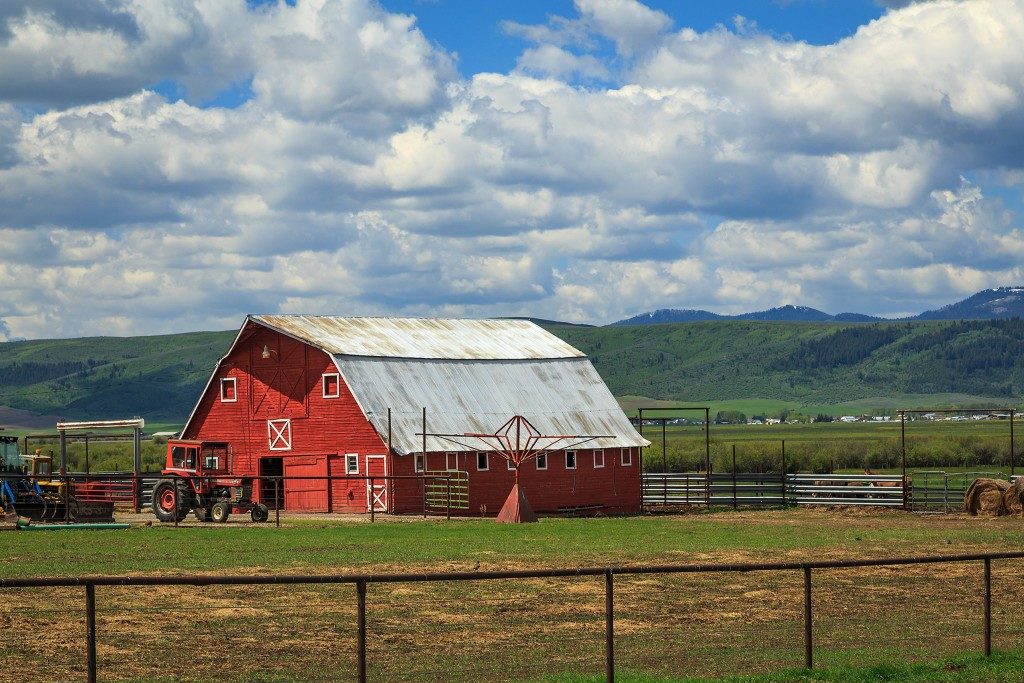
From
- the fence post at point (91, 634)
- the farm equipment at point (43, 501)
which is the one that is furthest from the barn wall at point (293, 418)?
the fence post at point (91, 634)

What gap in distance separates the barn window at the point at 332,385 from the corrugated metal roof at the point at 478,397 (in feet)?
2.01

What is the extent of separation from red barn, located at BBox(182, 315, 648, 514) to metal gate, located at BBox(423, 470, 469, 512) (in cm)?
26

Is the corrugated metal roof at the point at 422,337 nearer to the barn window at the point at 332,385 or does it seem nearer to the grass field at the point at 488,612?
the barn window at the point at 332,385

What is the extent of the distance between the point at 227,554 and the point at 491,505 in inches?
1003

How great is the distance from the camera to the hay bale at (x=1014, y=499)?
169ft

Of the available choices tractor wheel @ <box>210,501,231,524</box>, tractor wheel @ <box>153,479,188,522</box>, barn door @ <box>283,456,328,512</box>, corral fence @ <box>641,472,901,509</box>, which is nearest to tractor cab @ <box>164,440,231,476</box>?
tractor wheel @ <box>153,479,188,522</box>

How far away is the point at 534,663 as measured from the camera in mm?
17812

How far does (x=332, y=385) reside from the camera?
5641 centimetres

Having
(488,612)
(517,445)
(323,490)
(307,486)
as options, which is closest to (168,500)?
(323,490)

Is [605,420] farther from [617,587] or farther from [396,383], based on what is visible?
[617,587]

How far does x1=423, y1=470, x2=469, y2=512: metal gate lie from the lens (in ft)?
178

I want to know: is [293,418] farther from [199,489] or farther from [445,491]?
[199,489]

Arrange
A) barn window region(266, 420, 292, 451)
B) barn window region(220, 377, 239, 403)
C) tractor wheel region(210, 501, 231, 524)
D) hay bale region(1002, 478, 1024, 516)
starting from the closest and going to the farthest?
tractor wheel region(210, 501, 231, 524) < hay bale region(1002, 478, 1024, 516) < barn window region(266, 420, 292, 451) < barn window region(220, 377, 239, 403)

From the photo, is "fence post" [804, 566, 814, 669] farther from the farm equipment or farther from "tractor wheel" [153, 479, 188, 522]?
"tractor wheel" [153, 479, 188, 522]
